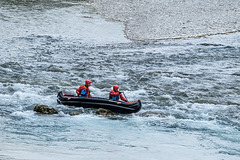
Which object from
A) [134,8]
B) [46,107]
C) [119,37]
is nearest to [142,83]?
[46,107]

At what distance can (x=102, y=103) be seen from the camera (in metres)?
14.1

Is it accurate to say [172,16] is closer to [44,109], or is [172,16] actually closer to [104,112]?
[104,112]

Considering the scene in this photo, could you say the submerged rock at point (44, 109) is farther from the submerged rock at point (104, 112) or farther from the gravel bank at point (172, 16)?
the gravel bank at point (172, 16)

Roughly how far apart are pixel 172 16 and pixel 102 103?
22.6 metres

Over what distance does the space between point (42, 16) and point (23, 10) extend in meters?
3.94

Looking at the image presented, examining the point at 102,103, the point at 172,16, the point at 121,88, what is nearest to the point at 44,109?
the point at 102,103

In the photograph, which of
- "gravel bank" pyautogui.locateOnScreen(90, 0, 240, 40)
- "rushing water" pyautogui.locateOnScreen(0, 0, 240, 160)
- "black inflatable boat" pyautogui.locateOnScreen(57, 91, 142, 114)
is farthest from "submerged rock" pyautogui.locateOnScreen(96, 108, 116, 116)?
"gravel bank" pyautogui.locateOnScreen(90, 0, 240, 40)

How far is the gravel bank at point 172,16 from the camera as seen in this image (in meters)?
29.6

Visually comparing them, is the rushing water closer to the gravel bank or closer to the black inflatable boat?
the black inflatable boat

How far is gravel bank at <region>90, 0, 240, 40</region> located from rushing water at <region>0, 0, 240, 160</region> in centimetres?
195

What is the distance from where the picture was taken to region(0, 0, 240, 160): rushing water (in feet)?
33.2

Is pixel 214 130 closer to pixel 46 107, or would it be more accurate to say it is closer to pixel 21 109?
pixel 46 107

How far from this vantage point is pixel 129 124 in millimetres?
12758

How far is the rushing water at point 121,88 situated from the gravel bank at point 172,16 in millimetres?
1947
